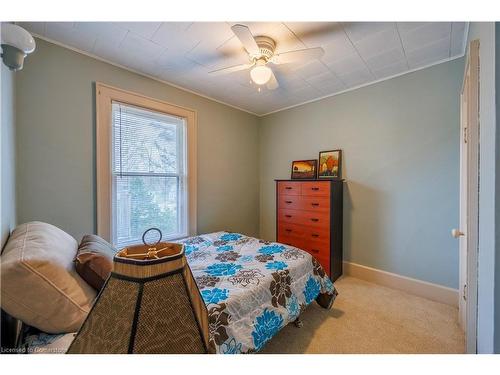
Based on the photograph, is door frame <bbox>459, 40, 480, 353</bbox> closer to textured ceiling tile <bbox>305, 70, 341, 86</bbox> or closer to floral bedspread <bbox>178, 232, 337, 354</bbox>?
floral bedspread <bbox>178, 232, 337, 354</bbox>

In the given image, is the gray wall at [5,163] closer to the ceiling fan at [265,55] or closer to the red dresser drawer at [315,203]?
the ceiling fan at [265,55]

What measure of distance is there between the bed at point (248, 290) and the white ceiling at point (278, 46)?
1.89 m

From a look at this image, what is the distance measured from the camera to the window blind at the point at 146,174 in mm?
2285

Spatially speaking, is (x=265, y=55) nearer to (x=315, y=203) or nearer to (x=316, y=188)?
(x=316, y=188)

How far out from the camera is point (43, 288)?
2.66ft

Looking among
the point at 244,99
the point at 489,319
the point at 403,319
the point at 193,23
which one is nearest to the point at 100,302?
the point at 489,319

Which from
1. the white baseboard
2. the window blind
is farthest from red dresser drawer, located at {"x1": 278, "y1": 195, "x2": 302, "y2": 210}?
the window blind

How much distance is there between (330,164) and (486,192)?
2023 millimetres

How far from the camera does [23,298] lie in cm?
78

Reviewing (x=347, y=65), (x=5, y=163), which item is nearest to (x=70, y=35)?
(x=5, y=163)

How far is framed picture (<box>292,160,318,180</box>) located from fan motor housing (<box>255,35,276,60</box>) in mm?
1677

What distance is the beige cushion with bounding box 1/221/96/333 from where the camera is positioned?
2.52 ft

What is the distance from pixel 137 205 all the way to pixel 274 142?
233 cm
